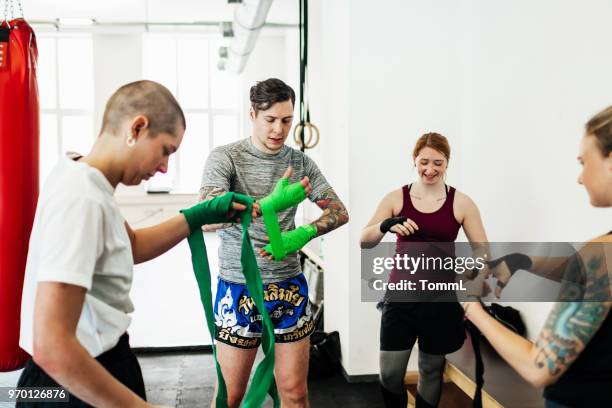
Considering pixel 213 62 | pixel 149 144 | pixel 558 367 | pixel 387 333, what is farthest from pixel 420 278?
pixel 213 62

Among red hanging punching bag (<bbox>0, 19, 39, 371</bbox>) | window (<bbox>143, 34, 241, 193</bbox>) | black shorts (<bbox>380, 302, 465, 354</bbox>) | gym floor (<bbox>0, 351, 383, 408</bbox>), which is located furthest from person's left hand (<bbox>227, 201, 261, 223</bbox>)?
window (<bbox>143, 34, 241, 193</bbox>)

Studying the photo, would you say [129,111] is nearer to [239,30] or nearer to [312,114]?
[312,114]

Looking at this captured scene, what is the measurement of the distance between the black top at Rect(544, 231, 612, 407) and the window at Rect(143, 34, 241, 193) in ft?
36.1

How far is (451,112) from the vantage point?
3525 mm

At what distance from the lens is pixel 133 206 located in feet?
36.8

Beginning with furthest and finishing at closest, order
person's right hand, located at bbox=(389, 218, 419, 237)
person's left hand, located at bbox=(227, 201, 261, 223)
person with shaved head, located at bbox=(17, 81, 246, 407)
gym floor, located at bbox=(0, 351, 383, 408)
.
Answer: gym floor, located at bbox=(0, 351, 383, 408)
person's right hand, located at bbox=(389, 218, 419, 237)
person's left hand, located at bbox=(227, 201, 261, 223)
person with shaved head, located at bbox=(17, 81, 246, 407)

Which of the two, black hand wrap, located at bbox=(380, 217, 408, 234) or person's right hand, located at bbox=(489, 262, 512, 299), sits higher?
black hand wrap, located at bbox=(380, 217, 408, 234)

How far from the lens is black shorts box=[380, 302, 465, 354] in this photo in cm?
252

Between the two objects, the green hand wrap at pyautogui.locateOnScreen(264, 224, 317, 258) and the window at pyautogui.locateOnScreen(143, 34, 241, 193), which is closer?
the green hand wrap at pyautogui.locateOnScreen(264, 224, 317, 258)

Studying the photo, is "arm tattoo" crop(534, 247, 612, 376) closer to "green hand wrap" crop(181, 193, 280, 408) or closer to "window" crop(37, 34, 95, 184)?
"green hand wrap" crop(181, 193, 280, 408)

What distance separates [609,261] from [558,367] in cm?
27

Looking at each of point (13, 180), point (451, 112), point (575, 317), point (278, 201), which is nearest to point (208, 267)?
point (278, 201)

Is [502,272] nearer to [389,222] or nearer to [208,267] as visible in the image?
[389,222]

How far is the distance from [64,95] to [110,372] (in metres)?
11.7
